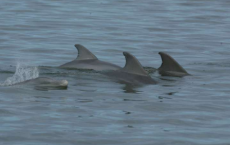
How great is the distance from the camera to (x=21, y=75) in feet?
49.5

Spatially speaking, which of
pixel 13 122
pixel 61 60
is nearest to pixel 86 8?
pixel 61 60

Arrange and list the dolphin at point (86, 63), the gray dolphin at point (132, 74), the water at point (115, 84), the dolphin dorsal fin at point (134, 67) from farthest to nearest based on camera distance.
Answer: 1. the dolphin at point (86, 63)
2. the dolphin dorsal fin at point (134, 67)
3. the gray dolphin at point (132, 74)
4. the water at point (115, 84)

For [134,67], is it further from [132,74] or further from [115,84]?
[115,84]

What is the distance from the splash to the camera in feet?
46.3

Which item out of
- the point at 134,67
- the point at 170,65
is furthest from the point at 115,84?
the point at 170,65

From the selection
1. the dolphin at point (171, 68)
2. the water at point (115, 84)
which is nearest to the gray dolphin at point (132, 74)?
the water at point (115, 84)

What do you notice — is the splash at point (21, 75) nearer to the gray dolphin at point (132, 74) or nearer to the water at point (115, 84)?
the water at point (115, 84)

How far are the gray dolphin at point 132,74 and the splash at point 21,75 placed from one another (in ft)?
5.88

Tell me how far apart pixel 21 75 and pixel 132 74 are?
8.03ft

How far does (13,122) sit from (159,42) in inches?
451

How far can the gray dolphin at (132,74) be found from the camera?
1431cm

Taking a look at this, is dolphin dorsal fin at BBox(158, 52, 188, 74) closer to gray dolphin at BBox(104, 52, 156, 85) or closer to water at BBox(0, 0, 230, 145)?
water at BBox(0, 0, 230, 145)

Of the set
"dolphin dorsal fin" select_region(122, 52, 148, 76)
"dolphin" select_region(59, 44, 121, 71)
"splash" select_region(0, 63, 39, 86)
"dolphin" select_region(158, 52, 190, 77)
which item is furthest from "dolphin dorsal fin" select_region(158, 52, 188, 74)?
"splash" select_region(0, 63, 39, 86)

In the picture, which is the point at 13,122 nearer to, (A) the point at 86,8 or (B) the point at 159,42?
(B) the point at 159,42
